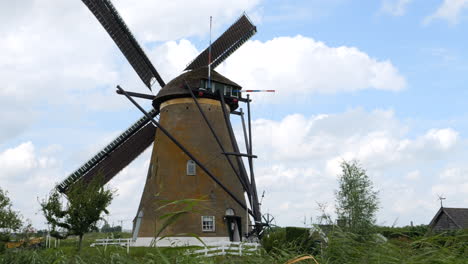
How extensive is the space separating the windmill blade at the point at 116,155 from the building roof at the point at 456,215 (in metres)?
19.0

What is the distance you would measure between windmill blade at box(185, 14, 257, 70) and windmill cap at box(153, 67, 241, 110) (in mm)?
1211

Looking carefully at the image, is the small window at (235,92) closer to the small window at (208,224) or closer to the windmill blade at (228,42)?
the windmill blade at (228,42)

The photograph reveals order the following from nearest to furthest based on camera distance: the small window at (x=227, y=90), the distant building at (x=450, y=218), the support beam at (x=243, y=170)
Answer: the support beam at (x=243, y=170)
the small window at (x=227, y=90)
the distant building at (x=450, y=218)

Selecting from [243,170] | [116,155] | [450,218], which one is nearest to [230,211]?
[243,170]

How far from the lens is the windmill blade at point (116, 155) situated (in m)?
27.4

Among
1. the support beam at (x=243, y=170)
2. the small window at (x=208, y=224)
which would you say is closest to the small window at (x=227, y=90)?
the support beam at (x=243, y=170)

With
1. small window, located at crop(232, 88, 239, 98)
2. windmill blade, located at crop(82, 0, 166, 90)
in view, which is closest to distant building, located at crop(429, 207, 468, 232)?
small window, located at crop(232, 88, 239, 98)

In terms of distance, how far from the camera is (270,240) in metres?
4.76

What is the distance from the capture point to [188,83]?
24547 mm

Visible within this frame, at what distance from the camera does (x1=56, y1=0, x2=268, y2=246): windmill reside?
23078 millimetres

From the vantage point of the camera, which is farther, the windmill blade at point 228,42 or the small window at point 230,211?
the windmill blade at point 228,42

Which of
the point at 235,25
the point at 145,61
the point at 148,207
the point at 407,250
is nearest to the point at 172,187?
the point at 148,207

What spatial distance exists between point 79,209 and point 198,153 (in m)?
6.29

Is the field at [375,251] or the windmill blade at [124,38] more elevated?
the windmill blade at [124,38]
